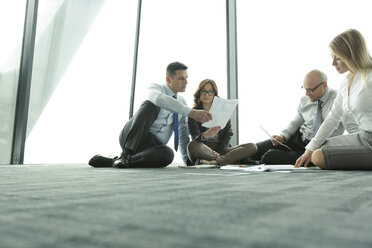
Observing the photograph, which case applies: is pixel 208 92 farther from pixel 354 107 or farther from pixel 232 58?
pixel 232 58

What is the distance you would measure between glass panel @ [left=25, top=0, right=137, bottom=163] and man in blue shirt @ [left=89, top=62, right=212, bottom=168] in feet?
2.76

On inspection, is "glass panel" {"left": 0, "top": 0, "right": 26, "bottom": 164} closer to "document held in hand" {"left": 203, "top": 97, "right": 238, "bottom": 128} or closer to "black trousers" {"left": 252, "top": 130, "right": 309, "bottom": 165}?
"document held in hand" {"left": 203, "top": 97, "right": 238, "bottom": 128}

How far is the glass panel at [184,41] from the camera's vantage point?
347cm

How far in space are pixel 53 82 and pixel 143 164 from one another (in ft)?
4.24

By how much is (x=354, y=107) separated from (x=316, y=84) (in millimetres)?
695

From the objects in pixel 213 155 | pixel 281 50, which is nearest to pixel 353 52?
pixel 213 155

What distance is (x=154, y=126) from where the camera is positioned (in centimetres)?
221

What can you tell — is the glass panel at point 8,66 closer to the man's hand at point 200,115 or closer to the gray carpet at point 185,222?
the man's hand at point 200,115

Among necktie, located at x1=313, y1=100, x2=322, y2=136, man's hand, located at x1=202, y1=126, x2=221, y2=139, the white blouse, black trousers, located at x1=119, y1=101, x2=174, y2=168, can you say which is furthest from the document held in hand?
necktie, located at x1=313, y1=100, x2=322, y2=136

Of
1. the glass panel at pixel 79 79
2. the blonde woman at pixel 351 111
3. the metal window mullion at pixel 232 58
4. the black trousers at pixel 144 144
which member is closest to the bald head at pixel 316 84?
the blonde woman at pixel 351 111

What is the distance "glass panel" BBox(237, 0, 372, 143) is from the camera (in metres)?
3.20

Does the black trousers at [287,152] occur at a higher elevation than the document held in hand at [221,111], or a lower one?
lower

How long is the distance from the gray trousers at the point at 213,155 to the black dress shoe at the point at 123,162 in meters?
0.51

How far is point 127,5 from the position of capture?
340cm
